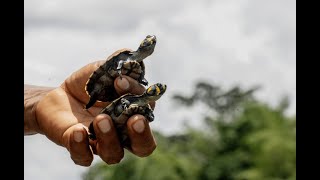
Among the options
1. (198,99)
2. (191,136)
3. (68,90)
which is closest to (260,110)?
(191,136)

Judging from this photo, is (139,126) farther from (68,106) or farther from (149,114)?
(68,106)

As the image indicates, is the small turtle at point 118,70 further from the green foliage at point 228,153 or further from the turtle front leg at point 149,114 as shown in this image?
the green foliage at point 228,153

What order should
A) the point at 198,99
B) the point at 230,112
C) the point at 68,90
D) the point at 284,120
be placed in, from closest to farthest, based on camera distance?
the point at 68,90
the point at 284,120
the point at 230,112
the point at 198,99

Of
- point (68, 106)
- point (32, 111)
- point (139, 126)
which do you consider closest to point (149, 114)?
point (139, 126)

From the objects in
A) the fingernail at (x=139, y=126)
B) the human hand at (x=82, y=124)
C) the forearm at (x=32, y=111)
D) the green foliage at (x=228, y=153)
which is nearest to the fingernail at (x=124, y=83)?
the human hand at (x=82, y=124)
